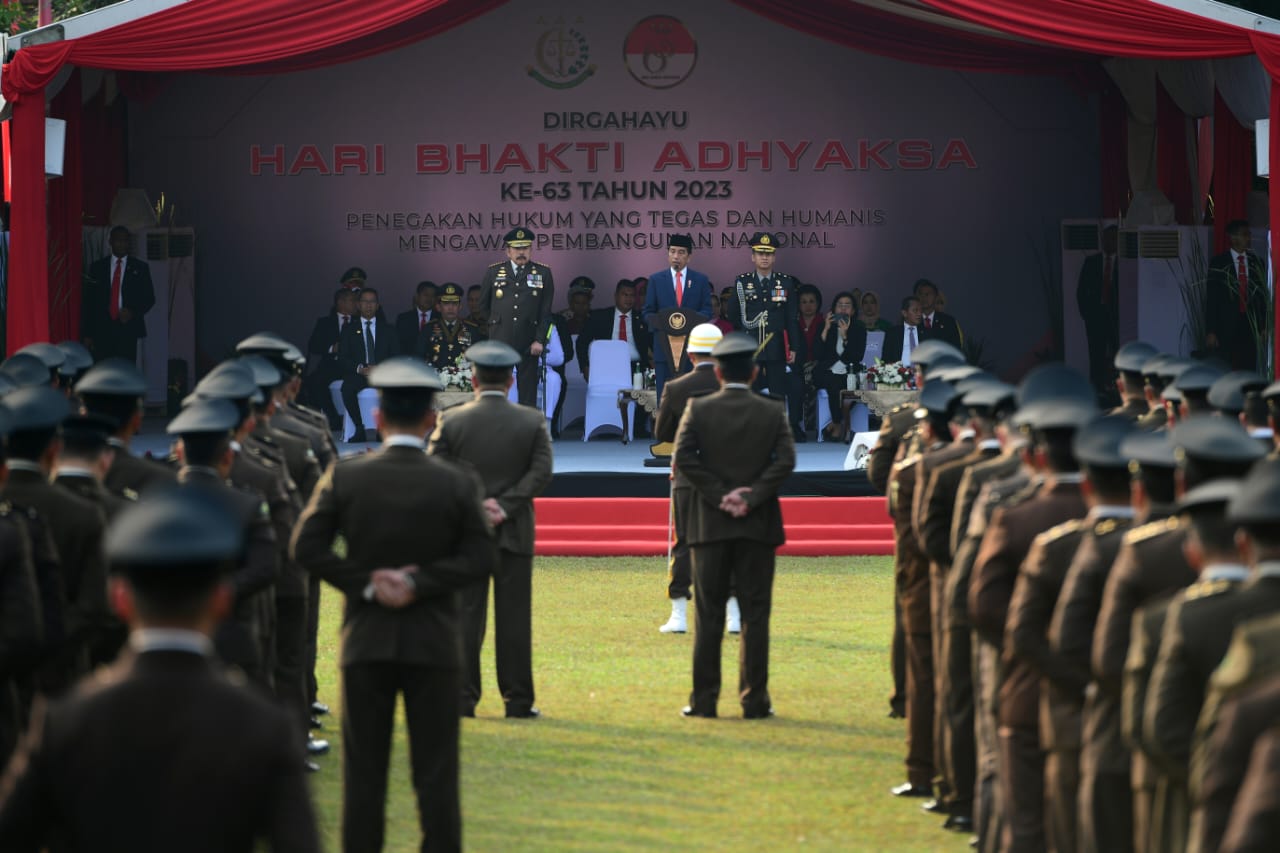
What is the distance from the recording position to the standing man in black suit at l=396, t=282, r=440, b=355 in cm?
1992

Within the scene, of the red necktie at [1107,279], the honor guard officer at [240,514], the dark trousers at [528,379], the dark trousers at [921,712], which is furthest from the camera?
the red necktie at [1107,279]

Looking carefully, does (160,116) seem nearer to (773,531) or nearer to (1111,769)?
(773,531)

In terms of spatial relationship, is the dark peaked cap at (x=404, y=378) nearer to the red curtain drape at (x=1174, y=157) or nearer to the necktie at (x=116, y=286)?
the necktie at (x=116, y=286)

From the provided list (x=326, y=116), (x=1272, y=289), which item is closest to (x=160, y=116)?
(x=326, y=116)

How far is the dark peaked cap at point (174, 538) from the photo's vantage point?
9.75 ft

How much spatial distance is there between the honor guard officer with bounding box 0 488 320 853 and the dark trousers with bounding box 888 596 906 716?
5577 millimetres

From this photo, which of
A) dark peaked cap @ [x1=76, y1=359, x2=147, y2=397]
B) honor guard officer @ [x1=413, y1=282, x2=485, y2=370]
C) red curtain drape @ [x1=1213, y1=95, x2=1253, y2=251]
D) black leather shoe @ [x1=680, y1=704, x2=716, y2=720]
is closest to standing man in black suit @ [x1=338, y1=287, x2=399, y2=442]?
honor guard officer @ [x1=413, y1=282, x2=485, y2=370]

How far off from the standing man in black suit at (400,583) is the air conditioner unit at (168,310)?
14903 millimetres

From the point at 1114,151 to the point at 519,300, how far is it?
291 inches

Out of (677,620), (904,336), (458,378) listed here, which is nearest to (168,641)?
(677,620)

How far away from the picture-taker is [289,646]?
7.60m

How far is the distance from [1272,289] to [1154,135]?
593cm

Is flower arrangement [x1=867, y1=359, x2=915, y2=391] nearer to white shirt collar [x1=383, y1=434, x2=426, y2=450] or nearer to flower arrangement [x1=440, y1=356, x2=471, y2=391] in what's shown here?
flower arrangement [x1=440, y1=356, x2=471, y2=391]

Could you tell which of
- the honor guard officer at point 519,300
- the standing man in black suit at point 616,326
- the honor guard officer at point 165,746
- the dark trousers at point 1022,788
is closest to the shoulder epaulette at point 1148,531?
the dark trousers at point 1022,788
